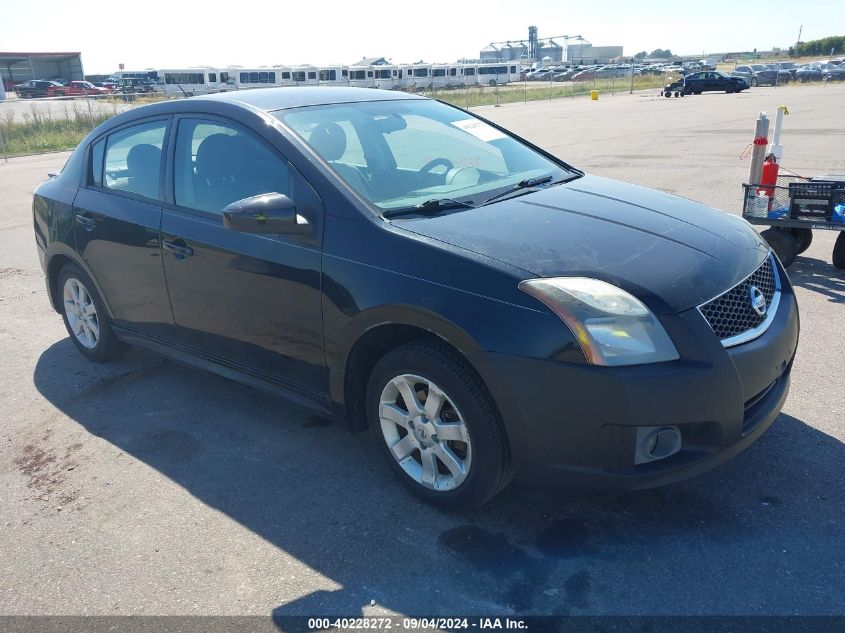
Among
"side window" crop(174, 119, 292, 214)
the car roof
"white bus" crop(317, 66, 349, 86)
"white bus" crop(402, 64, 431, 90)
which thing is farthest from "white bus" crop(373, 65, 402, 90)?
"side window" crop(174, 119, 292, 214)

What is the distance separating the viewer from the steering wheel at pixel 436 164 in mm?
4000

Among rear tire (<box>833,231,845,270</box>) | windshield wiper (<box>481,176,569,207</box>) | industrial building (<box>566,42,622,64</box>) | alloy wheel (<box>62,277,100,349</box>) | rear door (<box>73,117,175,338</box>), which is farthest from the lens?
industrial building (<box>566,42,622,64</box>)

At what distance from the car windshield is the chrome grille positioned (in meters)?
1.25

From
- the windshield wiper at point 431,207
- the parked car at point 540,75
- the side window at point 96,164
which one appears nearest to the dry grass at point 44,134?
the side window at point 96,164

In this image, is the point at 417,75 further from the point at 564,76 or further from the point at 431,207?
the point at 431,207

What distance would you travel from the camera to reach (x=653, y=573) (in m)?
2.83

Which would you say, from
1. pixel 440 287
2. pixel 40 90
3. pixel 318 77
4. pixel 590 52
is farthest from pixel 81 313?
pixel 590 52

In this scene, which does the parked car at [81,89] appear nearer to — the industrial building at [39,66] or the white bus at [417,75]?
the industrial building at [39,66]

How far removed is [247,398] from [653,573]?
2676 millimetres

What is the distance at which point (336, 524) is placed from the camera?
10.7ft

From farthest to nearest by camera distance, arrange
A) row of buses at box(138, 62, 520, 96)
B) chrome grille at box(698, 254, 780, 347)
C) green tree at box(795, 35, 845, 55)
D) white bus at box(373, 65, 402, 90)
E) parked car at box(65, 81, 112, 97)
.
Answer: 1. green tree at box(795, 35, 845, 55)
2. white bus at box(373, 65, 402, 90)
3. parked car at box(65, 81, 112, 97)
4. row of buses at box(138, 62, 520, 96)
5. chrome grille at box(698, 254, 780, 347)

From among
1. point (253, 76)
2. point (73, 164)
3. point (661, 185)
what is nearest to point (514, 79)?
point (253, 76)

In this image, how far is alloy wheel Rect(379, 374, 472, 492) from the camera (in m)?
3.13

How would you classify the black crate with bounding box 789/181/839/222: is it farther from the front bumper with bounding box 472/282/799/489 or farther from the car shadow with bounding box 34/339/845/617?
the front bumper with bounding box 472/282/799/489
